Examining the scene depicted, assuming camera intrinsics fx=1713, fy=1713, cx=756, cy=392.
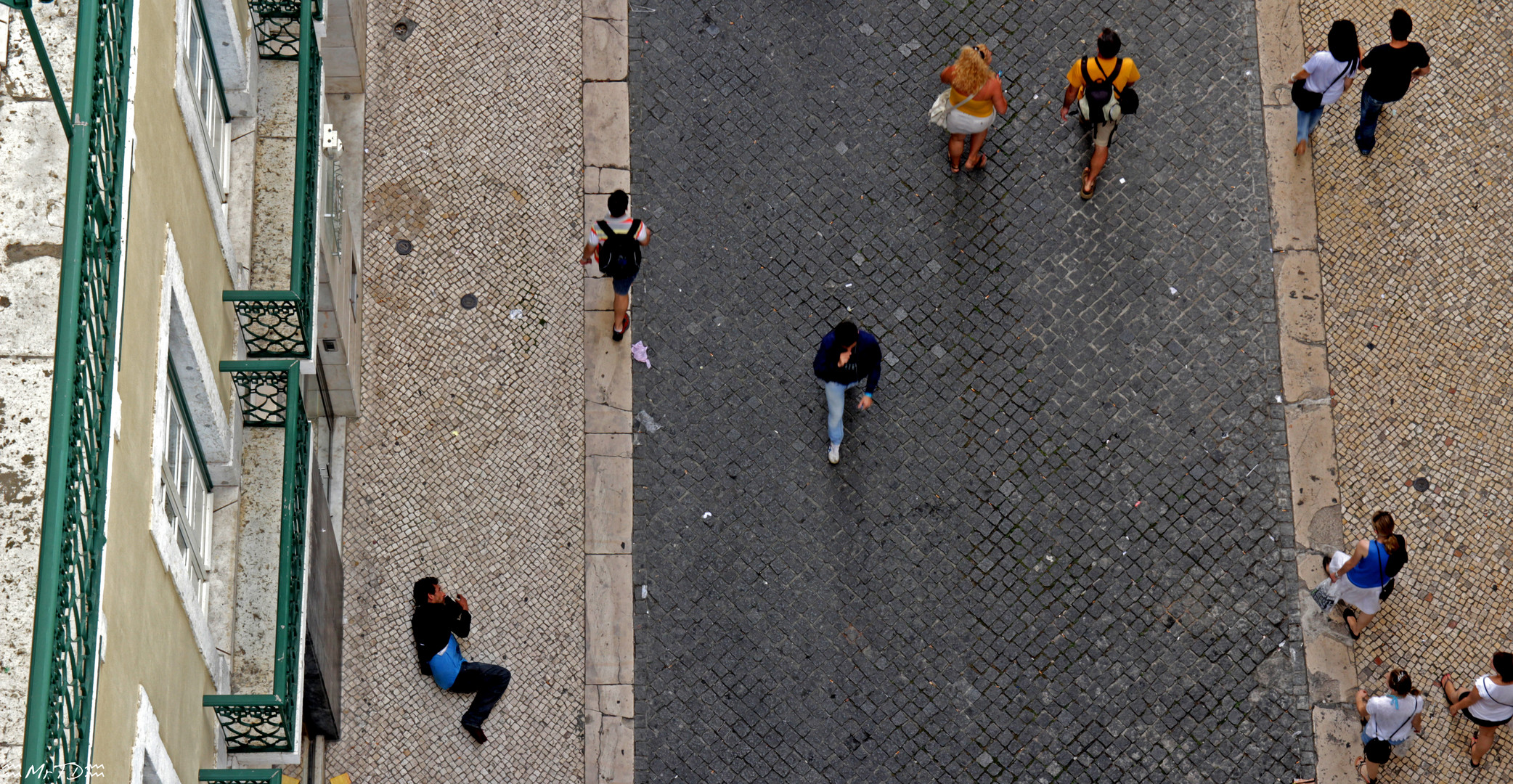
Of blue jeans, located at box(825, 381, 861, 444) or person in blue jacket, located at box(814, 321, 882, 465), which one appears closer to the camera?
person in blue jacket, located at box(814, 321, 882, 465)

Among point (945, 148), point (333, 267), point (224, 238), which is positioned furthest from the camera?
point (945, 148)

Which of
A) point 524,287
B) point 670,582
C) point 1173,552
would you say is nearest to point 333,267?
point 524,287

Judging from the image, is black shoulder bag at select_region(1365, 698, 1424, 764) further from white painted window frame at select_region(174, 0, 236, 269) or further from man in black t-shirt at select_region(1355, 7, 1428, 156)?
white painted window frame at select_region(174, 0, 236, 269)

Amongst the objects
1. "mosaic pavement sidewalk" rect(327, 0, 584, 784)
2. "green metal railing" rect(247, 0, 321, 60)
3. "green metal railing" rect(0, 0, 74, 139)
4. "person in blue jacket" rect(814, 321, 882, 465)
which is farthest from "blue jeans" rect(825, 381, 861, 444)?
"green metal railing" rect(0, 0, 74, 139)

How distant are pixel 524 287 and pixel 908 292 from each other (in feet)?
11.2

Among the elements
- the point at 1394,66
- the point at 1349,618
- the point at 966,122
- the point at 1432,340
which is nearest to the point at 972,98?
the point at 966,122

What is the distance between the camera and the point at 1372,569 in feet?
44.2

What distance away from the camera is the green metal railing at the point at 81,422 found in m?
6.96

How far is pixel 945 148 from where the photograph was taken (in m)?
15.7

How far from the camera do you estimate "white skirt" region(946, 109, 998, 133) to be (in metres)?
14.7

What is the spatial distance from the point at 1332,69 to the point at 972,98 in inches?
125

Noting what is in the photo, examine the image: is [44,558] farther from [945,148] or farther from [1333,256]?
[1333,256]

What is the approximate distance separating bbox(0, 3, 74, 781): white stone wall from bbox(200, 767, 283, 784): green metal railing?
3.07m

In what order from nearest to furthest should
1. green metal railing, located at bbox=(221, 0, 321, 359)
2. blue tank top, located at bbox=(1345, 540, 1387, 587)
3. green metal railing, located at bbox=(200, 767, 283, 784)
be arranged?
green metal railing, located at bbox=(200, 767, 283, 784) → green metal railing, located at bbox=(221, 0, 321, 359) → blue tank top, located at bbox=(1345, 540, 1387, 587)
